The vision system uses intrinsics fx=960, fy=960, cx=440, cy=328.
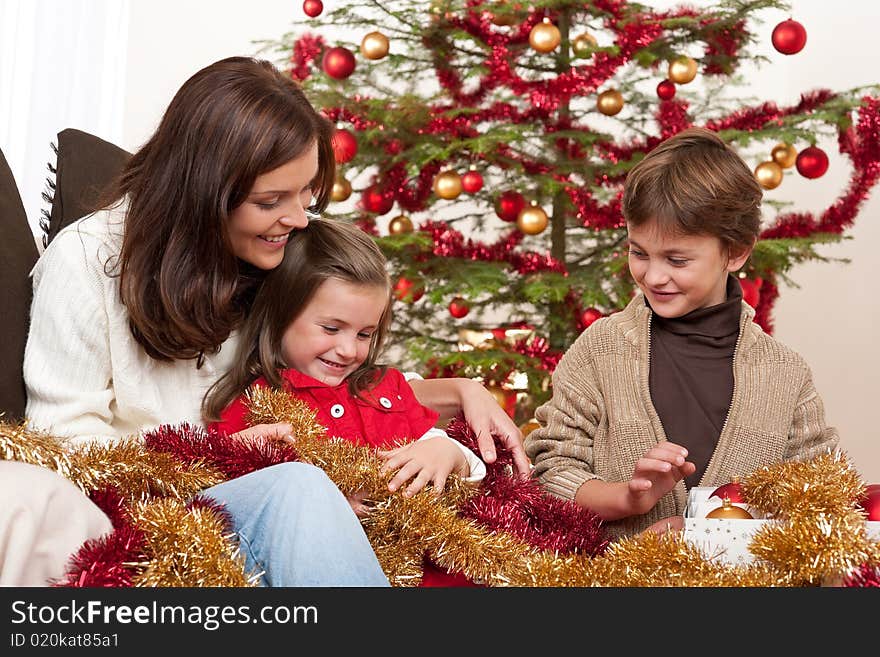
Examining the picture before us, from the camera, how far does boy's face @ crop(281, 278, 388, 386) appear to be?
141cm

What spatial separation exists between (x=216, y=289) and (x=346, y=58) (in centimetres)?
182

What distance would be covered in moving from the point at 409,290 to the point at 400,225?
0.22 metres

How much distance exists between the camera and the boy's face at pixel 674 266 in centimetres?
149

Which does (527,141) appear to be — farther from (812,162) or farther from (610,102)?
(812,162)

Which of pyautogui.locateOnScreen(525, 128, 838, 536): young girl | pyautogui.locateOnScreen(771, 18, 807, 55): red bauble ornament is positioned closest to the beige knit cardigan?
pyautogui.locateOnScreen(525, 128, 838, 536): young girl

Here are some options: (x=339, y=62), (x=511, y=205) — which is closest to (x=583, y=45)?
(x=511, y=205)

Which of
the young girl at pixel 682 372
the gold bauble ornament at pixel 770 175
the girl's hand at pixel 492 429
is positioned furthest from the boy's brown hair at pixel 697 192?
the gold bauble ornament at pixel 770 175

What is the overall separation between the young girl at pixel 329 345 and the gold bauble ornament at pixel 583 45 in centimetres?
165

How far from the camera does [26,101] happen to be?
2.58m

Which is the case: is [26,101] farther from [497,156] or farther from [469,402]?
[469,402]

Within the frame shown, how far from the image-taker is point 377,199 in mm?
3043

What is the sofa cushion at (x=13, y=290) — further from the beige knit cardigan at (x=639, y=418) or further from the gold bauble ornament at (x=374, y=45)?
the gold bauble ornament at (x=374, y=45)

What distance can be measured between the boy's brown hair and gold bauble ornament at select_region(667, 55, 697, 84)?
1.34 metres

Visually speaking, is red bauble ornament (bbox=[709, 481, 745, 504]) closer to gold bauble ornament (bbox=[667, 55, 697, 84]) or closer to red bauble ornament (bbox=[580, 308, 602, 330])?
red bauble ornament (bbox=[580, 308, 602, 330])
